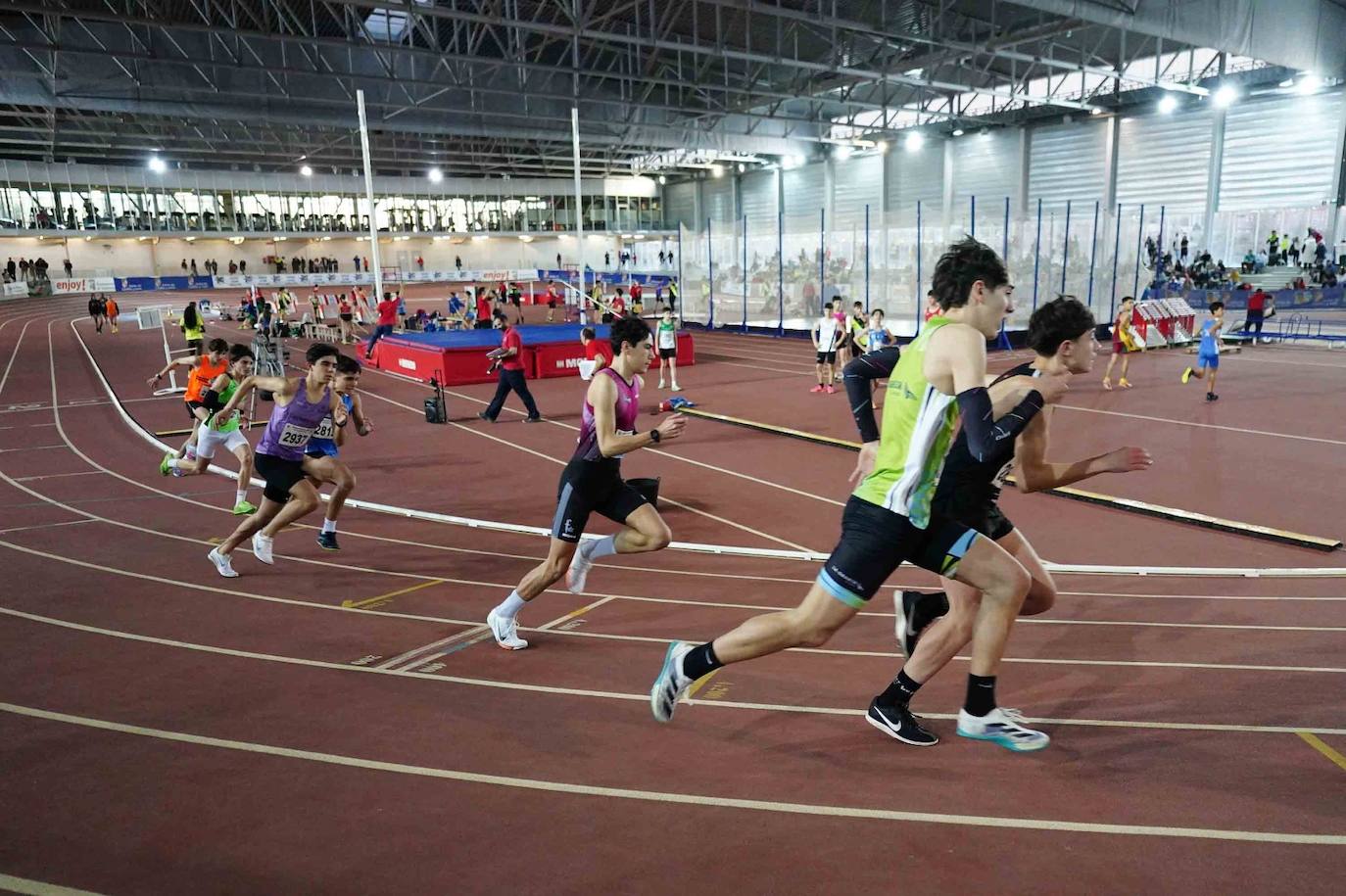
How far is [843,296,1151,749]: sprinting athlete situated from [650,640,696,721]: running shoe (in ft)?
2.85

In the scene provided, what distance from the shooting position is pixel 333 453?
7.42 metres

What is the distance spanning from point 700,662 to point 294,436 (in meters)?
4.66

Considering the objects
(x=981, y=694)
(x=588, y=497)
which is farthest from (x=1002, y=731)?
(x=588, y=497)

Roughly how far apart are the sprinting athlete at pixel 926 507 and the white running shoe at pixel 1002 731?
34mm

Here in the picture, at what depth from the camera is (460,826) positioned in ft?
10.2

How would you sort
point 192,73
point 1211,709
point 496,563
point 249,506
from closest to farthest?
point 1211,709 → point 496,563 → point 249,506 → point 192,73

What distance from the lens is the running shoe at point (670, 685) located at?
362cm

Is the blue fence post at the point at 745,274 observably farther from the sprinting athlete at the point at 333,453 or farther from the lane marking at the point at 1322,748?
the lane marking at the point at 1322,748

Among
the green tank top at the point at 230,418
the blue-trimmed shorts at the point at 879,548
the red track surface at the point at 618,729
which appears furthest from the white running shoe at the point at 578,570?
the green tank top at the point at 230,418

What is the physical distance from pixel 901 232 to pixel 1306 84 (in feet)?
59.7

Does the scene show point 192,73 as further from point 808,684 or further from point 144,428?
point 808,684

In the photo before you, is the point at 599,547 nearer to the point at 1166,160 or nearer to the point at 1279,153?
the point at 1279,153

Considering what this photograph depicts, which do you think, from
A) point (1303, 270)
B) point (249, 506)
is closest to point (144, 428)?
point (249, 506)

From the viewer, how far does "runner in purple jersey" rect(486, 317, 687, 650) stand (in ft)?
16.3
